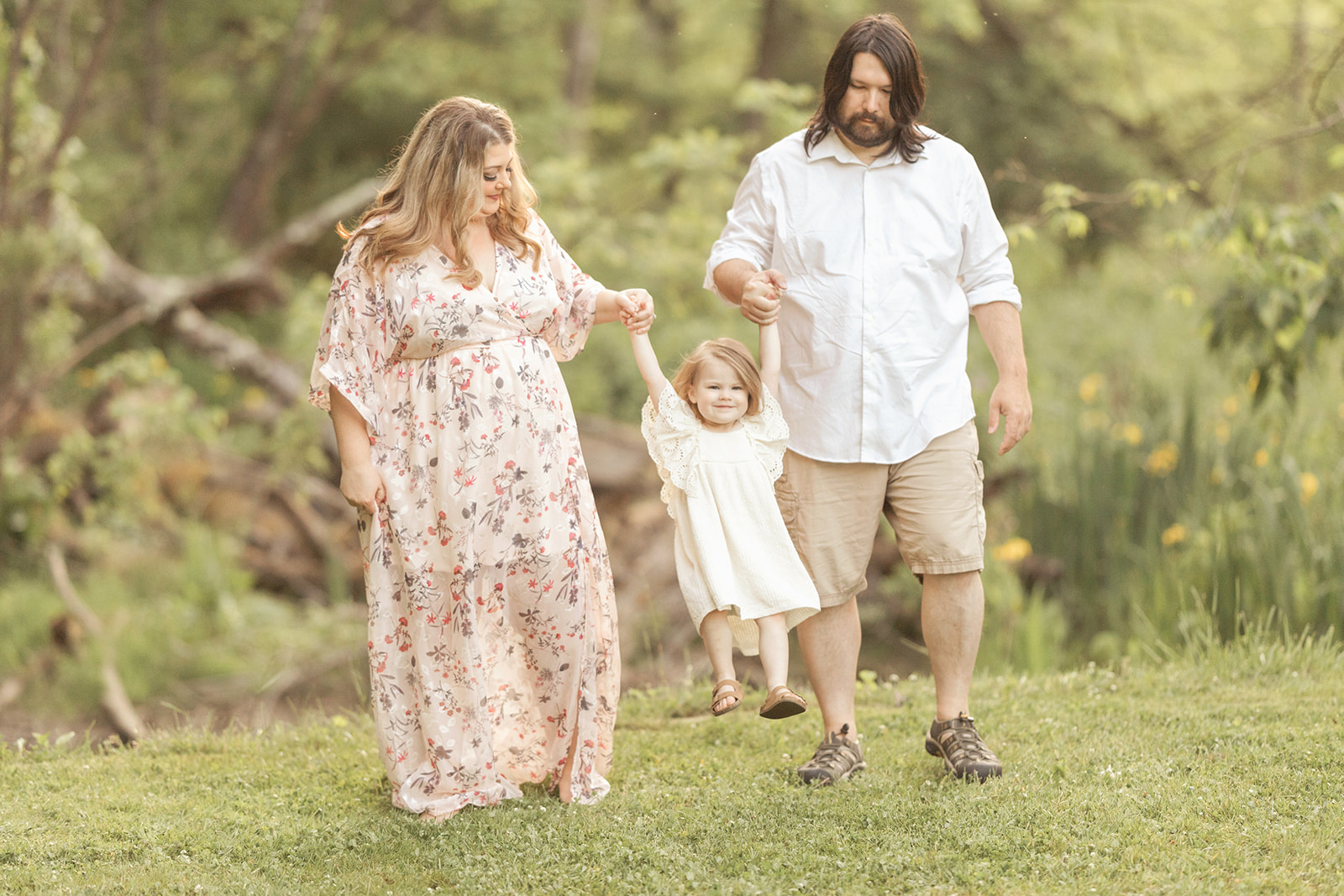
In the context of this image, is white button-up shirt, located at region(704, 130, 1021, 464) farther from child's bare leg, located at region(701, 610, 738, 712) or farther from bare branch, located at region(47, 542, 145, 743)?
bare branch, located at region(47, 542, 145, 743)

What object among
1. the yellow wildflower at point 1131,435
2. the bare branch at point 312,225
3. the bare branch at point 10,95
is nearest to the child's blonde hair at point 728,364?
the yellow wildflower at point 1131,435

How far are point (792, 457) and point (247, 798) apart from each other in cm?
178

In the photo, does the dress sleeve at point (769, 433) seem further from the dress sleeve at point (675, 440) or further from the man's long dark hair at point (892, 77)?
the man's long dark hair at point (892, 77)

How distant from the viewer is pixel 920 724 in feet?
12.7

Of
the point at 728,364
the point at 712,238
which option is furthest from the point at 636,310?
the point at 712,238

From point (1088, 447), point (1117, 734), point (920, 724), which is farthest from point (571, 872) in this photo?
point (1088, 447)

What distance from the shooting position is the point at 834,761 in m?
3.32

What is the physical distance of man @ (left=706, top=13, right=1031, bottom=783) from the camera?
316 centimetres

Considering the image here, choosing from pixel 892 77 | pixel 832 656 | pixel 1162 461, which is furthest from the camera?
pixel 1162 461

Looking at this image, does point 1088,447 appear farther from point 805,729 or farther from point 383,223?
point 383,223

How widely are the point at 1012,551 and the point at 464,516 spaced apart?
2.92 m

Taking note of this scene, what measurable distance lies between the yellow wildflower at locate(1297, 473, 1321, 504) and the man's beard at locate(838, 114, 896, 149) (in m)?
2.71

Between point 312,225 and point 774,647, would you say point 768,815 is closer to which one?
point 774,647

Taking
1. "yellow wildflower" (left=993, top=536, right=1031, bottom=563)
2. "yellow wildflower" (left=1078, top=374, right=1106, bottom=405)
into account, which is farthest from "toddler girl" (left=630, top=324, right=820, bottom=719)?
"yellow wildflower" (left=1078, top=374, right=1106, bottom=405)
